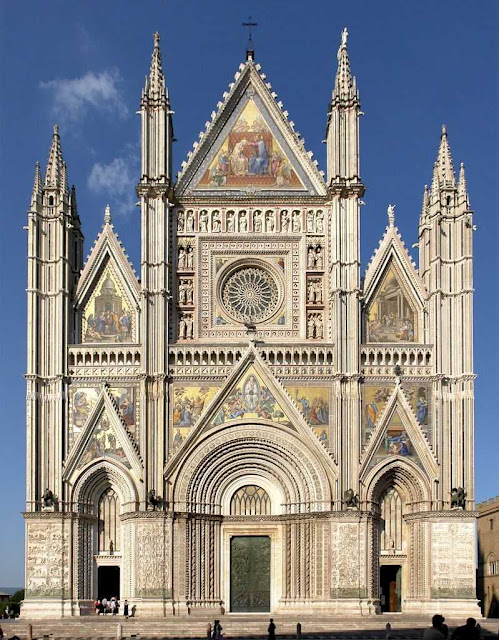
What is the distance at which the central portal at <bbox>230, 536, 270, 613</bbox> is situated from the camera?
110 ft

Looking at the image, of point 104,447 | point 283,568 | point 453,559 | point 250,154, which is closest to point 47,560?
point 104,447

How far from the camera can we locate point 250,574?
33750mm

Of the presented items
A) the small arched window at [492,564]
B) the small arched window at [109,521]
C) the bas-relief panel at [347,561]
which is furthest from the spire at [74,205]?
the small arched window at [492,564]

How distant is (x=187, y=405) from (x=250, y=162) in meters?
9.27

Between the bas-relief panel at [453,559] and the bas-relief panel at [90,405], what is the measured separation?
10870mm

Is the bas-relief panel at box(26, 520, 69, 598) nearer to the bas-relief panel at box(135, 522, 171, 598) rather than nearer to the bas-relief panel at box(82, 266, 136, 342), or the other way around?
the bas-relief panel at box(135, 522, 171, 598)

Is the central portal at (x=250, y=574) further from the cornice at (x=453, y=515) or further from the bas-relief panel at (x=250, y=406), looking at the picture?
the cornice at (x=453, y=515)

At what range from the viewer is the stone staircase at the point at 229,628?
28.2 metres

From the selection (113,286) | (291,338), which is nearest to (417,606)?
(291,338)

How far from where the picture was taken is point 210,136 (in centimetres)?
3603

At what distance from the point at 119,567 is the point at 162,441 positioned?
15.4ft

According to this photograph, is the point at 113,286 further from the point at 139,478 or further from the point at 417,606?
the point at 417,606

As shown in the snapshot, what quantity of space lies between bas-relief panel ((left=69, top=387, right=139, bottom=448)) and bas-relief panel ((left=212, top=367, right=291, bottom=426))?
2.88m

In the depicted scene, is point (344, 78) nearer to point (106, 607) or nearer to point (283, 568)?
point (283, 568)
